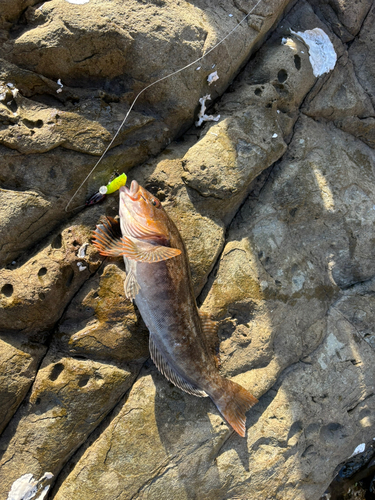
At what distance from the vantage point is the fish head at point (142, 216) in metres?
3.86

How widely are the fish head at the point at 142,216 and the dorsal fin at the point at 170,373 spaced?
1140 millimetres

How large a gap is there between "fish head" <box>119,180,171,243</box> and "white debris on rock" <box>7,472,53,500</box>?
2674 millimetres

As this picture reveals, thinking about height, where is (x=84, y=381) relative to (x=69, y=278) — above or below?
below

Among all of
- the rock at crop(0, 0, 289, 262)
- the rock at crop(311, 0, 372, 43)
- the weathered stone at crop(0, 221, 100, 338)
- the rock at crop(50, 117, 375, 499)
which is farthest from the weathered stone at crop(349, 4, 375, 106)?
the weathered stone at crop(0, 221, 100, 338)

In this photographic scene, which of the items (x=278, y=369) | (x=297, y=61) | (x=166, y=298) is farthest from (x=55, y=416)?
(x=297, y=61)

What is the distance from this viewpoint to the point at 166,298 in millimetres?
3857

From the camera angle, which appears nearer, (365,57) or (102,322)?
(102,322)

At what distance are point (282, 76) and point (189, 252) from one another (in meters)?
2.75

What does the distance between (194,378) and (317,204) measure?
9.12 feet

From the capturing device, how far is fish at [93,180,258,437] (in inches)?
151

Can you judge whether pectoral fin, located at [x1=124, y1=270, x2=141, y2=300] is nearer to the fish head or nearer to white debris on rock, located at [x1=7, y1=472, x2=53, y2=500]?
the fish head

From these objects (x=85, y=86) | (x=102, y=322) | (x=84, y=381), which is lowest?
(x=84, y=381)

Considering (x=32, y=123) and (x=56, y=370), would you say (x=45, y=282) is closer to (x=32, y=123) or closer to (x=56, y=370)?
(x=56, y=370)

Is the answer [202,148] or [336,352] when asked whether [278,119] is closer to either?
[202,148]
